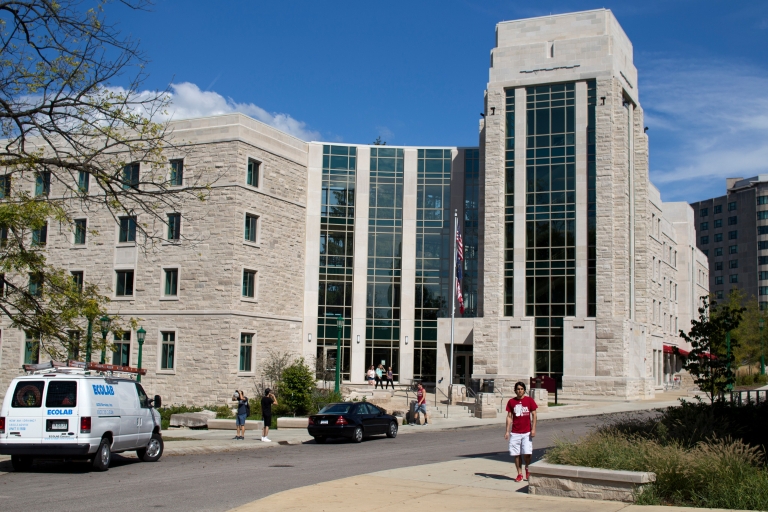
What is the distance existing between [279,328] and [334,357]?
6679 mm

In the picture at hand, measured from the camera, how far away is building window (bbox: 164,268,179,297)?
4247 cm

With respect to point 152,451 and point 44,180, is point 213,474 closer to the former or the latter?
point 152,451

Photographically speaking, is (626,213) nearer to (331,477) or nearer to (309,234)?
(309,234)

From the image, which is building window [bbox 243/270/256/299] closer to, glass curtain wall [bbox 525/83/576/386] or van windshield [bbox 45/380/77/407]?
glass curtain wall [bbox 525/83/576/386]

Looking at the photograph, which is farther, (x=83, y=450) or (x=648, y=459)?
(x=83, y=450)

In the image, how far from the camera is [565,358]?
4616 centimetres

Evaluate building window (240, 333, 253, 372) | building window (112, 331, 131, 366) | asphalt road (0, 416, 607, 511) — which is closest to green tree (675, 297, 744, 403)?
asphalt road (0, 416, 607, 511)

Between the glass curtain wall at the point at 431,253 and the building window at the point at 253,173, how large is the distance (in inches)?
514

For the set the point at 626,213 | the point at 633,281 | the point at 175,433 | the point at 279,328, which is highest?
the point at 626,213

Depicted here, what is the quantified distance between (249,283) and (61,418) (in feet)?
88.6

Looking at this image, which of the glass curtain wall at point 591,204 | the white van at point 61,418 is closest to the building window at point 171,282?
the glass curtain wall at point 591,204

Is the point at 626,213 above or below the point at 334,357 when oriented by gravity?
above

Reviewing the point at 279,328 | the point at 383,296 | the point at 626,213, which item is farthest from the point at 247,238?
the point at 626,213

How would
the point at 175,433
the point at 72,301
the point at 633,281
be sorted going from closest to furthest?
1. the point at 72,301
2. the point at 175,433
3. the point at 633,281
